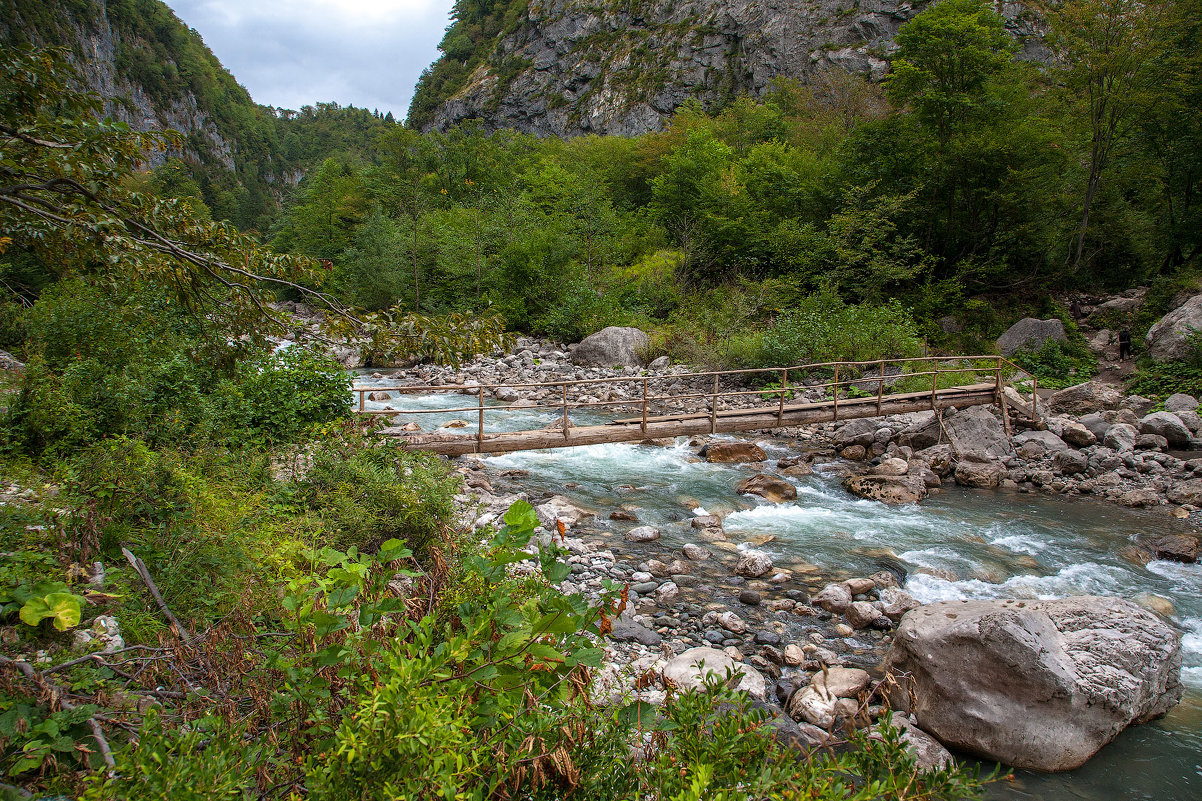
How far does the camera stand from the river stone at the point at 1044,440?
42.8 feet

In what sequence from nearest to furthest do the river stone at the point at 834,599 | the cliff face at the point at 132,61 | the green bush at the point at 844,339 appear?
the river stone at the point at 834,599 < the green bush at the point at 844,339 < the cliff face at the point at 132,61

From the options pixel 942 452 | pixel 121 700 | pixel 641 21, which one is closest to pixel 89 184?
pixel 121 700

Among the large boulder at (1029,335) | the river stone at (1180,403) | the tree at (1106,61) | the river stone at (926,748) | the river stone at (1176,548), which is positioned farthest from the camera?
the tree at (1106,61)

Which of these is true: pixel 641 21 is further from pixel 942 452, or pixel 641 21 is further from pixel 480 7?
pixel 942 452

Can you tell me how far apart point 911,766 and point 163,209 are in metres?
6.04

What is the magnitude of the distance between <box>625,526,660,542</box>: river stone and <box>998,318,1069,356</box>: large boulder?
53.2 ft

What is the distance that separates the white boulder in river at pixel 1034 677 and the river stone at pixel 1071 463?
7778 millimetres

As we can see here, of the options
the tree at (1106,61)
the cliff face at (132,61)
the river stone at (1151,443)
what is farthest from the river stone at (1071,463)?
the cliff face at (132,61)

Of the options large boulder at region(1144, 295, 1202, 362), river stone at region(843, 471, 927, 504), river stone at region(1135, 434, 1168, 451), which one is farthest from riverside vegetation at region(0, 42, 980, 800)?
large boulder at region(1144, 295, 1202, 362)

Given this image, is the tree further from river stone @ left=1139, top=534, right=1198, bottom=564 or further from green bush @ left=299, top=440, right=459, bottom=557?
green bush @ left=299, top=440, right=459, bottom=557

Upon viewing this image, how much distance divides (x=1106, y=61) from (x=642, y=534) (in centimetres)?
2315

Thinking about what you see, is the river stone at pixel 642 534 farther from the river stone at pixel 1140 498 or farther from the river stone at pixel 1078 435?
the river stone at pixel 1078 435

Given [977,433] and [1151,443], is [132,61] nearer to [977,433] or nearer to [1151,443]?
[977,433]

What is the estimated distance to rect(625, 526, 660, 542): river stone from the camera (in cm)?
909
